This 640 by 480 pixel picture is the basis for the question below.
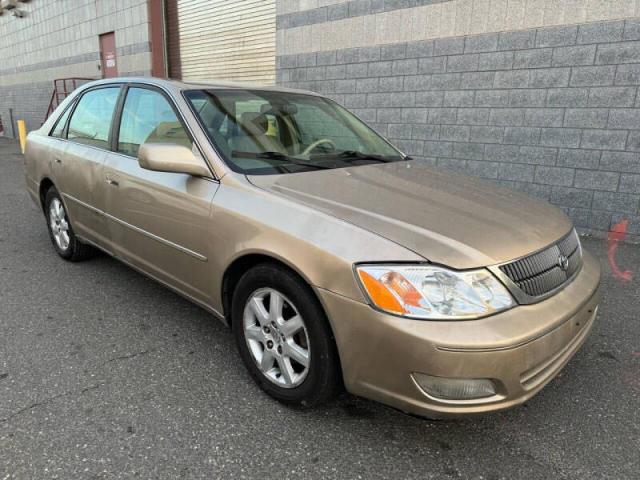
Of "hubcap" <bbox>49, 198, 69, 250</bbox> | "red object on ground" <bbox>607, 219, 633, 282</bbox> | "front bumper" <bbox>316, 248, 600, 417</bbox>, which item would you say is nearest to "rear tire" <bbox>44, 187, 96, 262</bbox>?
"hubcap" <bbox>49, 198, 69, 250</bbox>

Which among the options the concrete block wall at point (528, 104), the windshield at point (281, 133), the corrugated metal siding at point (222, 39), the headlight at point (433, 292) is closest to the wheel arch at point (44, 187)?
the windshield at point (281, 133)

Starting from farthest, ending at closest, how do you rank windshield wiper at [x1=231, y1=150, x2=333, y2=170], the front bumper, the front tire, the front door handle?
the front door handle < windshield wiper at [x1=231, y1=150, x2=333, y2=170] < the front tire < the front bumper

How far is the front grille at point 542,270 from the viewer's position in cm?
204

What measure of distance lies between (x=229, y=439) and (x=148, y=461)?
0.35 m

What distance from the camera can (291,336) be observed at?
2.28 metres

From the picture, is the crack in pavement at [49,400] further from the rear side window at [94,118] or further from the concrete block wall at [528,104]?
the concrete block wall at [528,104]

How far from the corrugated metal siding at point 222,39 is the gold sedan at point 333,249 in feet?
19.3

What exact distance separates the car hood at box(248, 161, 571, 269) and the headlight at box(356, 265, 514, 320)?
63 millimetres

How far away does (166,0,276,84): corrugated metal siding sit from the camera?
8.91m

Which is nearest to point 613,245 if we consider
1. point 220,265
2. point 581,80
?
point 581,80

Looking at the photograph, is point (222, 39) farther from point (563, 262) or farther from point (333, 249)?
point (563, 262)

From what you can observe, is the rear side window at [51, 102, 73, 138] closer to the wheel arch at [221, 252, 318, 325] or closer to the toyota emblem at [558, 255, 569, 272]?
the wheel arch at [221, 252, 318, 325]

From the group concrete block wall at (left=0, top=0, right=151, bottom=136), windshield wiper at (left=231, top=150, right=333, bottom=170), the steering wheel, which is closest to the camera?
windshield wiper at (left=231, top=150, right=333, bottom=170)

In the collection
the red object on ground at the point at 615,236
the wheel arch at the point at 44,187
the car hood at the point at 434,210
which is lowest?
the red object on ground at the point at 615,236
